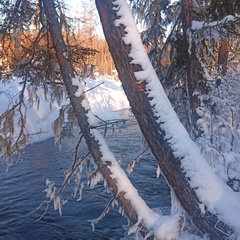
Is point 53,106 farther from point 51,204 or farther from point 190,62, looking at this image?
point 190,62

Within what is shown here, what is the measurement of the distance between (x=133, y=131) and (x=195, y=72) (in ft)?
26.1

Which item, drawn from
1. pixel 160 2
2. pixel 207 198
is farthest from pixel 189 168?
pixel 160 2

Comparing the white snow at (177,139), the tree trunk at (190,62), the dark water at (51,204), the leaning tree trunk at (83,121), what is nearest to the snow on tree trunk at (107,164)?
the leaning tree trunk at (83,121)

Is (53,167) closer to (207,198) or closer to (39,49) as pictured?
(39,49)

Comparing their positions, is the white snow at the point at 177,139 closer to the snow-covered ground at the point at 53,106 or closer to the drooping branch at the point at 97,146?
the drooping branch at the point at 97,146

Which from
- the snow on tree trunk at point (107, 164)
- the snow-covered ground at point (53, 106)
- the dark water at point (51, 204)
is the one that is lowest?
the dark water at point (51, 204)

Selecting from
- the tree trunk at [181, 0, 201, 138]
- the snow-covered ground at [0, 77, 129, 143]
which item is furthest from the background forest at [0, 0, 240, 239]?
the snow-covered ground at [0, 77, 129, 143]

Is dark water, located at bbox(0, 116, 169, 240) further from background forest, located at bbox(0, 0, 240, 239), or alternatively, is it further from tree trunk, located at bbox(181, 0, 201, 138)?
tree trunk, located at bbox(181, 0, 201, 138)

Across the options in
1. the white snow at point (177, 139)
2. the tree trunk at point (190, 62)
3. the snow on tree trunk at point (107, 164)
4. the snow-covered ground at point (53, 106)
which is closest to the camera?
the white snow at point (177, 139)

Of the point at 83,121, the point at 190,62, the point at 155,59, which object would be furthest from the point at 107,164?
the point at 155,59

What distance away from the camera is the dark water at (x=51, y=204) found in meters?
5.22

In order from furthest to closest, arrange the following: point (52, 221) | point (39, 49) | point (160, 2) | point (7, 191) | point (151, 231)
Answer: point (7, 191)
point (52, 221)
point (160, 2)
point (39, 49)
point (151, 231)

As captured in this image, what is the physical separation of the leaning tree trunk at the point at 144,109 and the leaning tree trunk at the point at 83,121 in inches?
20.3

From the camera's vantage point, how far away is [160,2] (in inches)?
206
